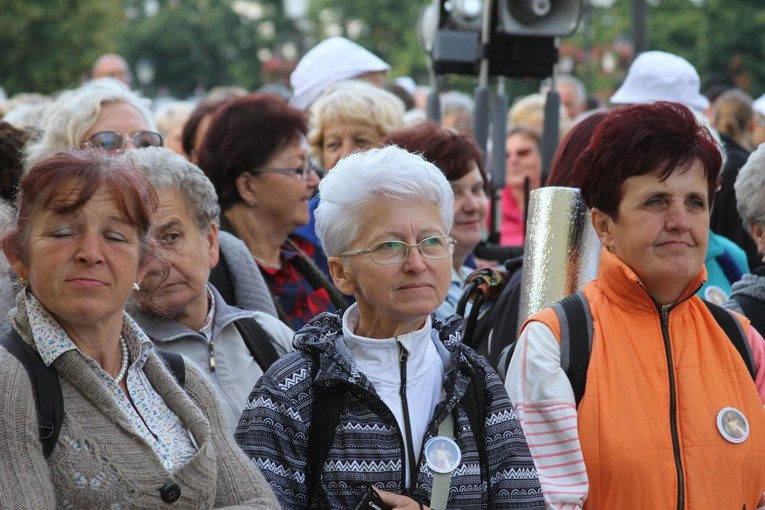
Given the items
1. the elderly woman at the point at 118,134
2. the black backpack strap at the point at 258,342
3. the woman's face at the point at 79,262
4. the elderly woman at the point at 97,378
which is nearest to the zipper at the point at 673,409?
the elderly woman at the point at 97,378

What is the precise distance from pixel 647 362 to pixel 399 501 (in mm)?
928

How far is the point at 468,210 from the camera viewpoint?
610 centimetres

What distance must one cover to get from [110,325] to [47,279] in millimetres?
213

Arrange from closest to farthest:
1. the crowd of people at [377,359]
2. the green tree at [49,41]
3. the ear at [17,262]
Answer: the crowd of people at [377,359] → the ear at [17,262] → the green tree at [49,41]

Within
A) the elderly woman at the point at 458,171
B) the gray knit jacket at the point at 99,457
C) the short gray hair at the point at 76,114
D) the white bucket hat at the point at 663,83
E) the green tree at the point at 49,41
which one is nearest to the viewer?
the gray knit jacket at the point at 99,457

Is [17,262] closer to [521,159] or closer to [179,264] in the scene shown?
[179,264]

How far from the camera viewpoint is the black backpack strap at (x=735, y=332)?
13.1 feet

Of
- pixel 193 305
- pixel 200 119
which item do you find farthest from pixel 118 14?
pixel 193 305

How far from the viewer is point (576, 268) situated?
4594 millimetres

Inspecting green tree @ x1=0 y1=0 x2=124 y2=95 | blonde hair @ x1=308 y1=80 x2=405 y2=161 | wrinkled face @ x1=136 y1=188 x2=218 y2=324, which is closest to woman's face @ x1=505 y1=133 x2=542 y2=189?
blonde hair @ x1=308 y1=80 x2=405 y2=161

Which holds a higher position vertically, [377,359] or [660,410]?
[377,359]

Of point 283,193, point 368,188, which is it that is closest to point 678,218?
point 368,188

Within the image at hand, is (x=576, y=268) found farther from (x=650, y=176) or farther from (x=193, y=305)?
(x=193, y=305)

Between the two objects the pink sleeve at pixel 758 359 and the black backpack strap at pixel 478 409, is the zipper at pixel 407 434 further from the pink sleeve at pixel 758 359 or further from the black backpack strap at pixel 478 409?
the pink sleeve at pixel 758 359
